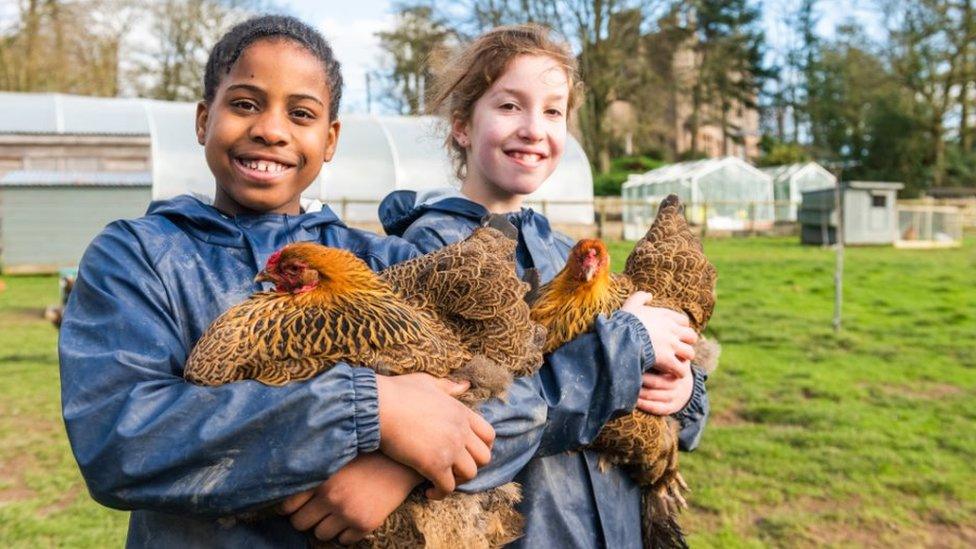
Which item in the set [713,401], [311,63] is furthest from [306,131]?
[713,401]

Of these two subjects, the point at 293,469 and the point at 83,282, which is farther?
the point at 83,282

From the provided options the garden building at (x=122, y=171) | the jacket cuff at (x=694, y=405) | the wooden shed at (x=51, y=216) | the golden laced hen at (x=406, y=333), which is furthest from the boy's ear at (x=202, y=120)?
the wooden shed at (x=51, y=216)

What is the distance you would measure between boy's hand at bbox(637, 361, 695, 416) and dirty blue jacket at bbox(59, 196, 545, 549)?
0.46 m

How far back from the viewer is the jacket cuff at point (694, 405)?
2131 millimetres

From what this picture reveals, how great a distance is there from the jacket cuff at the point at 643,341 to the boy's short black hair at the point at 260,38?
92cm

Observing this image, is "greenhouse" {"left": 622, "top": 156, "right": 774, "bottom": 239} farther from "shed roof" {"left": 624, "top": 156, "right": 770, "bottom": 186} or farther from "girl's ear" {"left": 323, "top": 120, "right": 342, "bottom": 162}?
"girl's ear" {"left": 323, "top": 120, "right": 342, "bottom": 162}

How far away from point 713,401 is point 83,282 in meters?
5.36

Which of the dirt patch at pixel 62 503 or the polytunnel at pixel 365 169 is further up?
the polytunnel at pixel 365 169

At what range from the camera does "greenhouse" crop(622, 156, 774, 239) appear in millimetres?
24094

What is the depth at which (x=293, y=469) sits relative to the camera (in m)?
1.27

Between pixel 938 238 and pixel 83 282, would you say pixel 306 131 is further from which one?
pixel 938 238

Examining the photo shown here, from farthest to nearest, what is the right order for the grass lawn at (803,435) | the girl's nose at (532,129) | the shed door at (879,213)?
the shed door at (879,213)
the grass lawn at (803,435)
the girl's nose at (532,129)

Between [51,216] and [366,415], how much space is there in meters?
16.6

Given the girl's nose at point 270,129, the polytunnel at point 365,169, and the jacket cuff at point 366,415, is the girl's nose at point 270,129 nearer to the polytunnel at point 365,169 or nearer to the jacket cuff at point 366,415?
the jacket cuff at point 366,415
